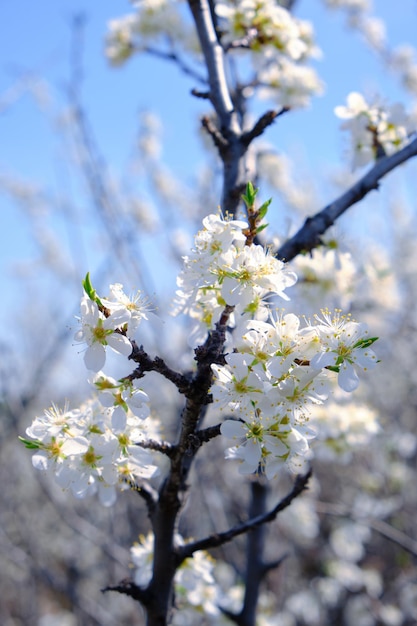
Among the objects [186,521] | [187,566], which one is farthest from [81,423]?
[186,521]

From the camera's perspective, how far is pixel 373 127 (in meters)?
2.12

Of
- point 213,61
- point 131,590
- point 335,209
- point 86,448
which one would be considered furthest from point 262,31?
point 131,590

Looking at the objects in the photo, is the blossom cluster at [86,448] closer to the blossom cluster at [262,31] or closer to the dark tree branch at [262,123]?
the dark tree branch at [262,123]

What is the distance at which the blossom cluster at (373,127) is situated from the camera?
2.11m

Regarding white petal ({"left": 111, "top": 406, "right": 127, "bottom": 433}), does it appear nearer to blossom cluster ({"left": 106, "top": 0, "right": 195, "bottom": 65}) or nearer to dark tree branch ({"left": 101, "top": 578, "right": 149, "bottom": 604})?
dark tree branch ({"left": 101, "top": 578, "right": 149, "bottom": 604})

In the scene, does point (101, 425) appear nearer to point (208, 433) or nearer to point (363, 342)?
point (208, 433)

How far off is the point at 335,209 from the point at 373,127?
463 mm

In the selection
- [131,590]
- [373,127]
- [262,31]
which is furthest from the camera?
[262,31]

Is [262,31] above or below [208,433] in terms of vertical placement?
above

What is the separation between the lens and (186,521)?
13.2ft

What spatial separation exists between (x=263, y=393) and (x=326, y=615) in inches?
220

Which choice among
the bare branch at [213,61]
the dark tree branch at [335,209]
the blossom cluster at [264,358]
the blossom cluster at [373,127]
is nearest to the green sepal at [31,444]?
the blossom cluster at [264,358]

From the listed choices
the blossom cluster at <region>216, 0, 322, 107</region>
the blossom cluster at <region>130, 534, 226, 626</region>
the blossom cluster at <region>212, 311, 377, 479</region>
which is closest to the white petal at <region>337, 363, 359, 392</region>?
the blossom cluster at <region>212, 311, 377, 479</region>

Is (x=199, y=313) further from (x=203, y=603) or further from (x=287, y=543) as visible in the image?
(x=287, y=543)
